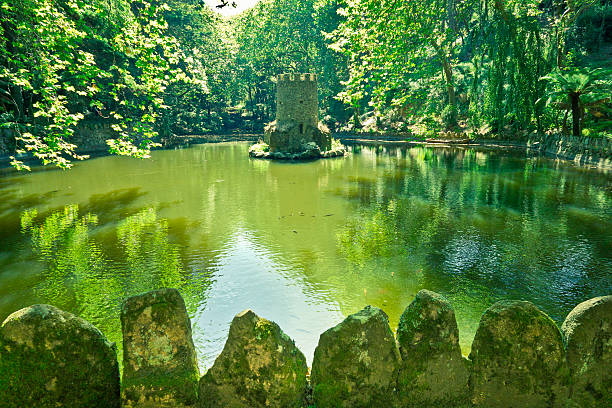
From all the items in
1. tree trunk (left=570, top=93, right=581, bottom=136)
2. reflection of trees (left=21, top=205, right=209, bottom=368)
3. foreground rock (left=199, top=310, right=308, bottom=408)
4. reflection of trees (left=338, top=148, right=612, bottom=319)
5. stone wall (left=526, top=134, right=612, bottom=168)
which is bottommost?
reflection of trees (left=21, top=205, right=209, bottom=368)

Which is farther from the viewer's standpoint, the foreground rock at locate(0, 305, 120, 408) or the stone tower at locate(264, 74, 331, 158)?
the stone tower at locate(264, 74, 331, 158)

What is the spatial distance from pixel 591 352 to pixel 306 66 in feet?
211

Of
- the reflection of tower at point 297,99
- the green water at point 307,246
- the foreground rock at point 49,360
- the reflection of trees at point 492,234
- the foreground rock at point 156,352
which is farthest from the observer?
the reflection of tower at point 297,99

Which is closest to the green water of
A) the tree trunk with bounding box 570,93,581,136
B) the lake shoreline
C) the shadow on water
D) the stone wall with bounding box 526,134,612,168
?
the shadow on water

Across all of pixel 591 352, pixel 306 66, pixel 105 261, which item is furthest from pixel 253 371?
Result: pixel 306 66

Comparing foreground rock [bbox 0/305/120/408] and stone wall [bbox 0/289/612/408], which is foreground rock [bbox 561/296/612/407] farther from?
foreground rock [bbox 0/305/120/408]

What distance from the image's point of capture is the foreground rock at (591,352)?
270 centimetres

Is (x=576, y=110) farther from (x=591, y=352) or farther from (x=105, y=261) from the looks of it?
(x=105, y=261)

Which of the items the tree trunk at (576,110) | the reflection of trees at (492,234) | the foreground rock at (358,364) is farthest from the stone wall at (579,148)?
the foreground rock at (358,364)

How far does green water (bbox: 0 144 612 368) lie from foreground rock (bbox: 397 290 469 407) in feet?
10.1

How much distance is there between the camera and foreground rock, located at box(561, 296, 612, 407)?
2703 mm

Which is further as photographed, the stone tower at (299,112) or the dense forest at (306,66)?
the stone tower at (299,112)

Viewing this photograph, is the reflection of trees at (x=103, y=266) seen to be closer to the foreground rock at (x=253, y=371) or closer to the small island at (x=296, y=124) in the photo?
the foreground rock at (x=253, y=371)

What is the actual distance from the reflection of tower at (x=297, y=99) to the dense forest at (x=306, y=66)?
4696mm
